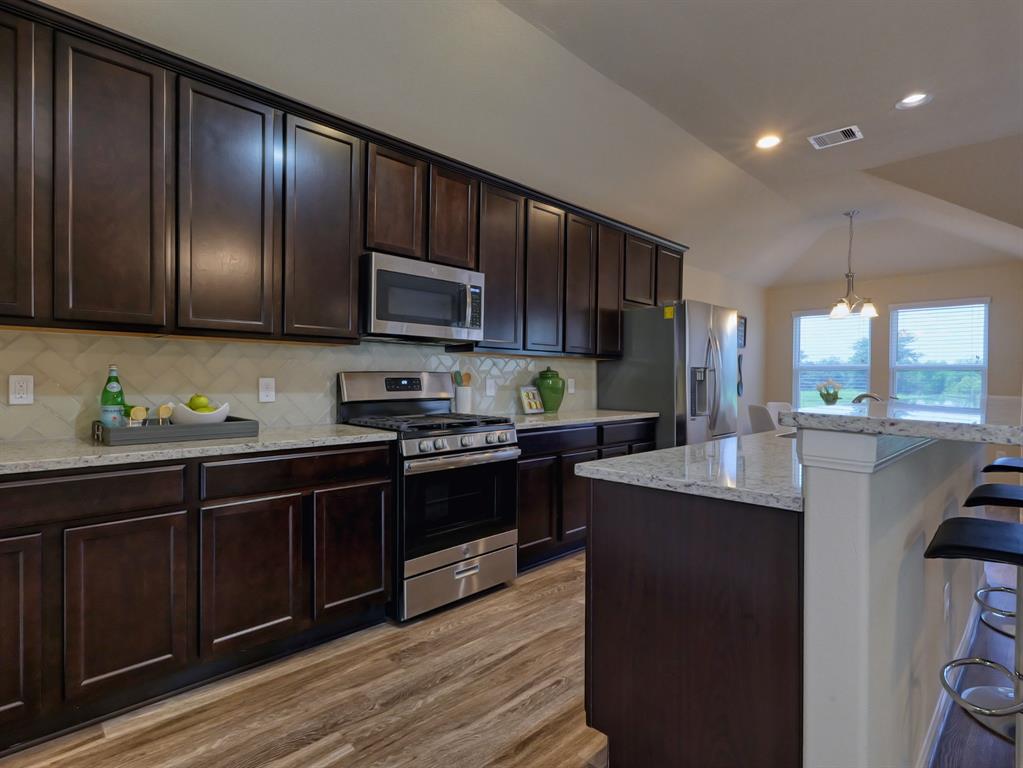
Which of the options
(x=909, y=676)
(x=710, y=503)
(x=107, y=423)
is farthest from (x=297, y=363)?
(x=909, y=676)

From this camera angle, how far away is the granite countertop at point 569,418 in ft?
10.7

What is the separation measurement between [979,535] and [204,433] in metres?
2.58

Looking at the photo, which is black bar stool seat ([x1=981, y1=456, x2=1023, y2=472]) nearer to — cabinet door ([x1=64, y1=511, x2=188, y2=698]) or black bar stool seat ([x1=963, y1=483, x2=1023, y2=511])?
black bar stool seat ([x1=963, y1=483, x2=1023, y2=511])

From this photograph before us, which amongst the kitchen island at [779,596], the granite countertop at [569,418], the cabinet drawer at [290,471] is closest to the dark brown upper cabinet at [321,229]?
the cabinet drawer at [290,471]

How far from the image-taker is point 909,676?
1.48 m

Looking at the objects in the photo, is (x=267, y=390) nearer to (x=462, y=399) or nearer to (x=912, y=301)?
(x=462, y=399)

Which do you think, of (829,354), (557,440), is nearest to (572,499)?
(557,440)

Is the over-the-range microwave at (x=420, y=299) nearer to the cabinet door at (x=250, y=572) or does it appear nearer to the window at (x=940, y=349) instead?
the cabinet door at (x=250, y=572)

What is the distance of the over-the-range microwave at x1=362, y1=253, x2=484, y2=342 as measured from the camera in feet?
8.92

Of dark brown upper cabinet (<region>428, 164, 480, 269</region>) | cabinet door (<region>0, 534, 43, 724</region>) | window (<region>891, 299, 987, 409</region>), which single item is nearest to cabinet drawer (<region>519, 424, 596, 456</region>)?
dark brown upper cabinet (<region>428, 164, 480, 269</region>)

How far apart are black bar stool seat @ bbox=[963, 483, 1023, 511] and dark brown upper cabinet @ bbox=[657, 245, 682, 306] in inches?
125

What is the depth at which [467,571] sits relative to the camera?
2.82 m

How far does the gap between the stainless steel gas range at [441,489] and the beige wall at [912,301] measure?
216 inches

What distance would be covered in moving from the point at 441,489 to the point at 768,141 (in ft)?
11.0
